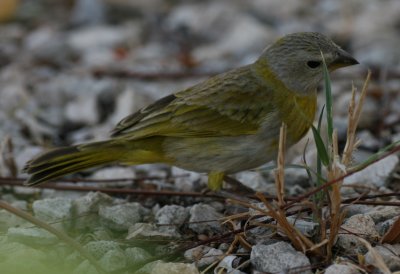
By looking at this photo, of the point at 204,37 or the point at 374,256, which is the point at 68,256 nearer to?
the point at 374,256

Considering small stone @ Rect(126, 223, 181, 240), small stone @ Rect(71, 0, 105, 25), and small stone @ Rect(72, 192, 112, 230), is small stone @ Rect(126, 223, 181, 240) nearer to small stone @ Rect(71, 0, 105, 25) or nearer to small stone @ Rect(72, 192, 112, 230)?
small stone @ Rect(72, 192, 112, 230)

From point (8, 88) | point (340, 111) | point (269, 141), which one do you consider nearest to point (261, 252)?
point (269, 141)

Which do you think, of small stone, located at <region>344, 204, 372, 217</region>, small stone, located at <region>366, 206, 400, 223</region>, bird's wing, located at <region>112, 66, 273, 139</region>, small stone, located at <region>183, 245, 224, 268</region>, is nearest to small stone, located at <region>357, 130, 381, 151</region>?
bird's wing, located at <region>112, 66, 273, 139</region>

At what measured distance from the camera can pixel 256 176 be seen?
429cm

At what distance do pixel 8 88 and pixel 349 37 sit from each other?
3029 millimetres

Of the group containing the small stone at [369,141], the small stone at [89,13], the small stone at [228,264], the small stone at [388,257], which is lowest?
the small stone at [369,141]

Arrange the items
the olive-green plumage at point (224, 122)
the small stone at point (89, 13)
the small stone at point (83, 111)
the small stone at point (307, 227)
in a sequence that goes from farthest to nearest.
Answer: the small stone at point (89, 13), the small stone at point (83, 111), the olive-green plumage at point (224, 122), the small stone at point (307, 227)

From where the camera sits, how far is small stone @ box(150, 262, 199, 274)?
2.74 m

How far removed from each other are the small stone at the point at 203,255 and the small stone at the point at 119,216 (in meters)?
0.47

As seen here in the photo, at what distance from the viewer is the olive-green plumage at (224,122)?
152 inches

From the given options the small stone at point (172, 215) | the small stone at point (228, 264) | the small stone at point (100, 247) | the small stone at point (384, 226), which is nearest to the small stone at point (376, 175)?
the small stone at point (384, 226)

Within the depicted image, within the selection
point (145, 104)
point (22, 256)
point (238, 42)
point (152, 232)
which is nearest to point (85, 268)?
point (22, 256)

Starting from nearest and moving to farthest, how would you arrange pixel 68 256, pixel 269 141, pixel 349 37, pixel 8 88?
pixel 68 256 → pixel 269 141 → pixel 8 88 → pixel 349 37

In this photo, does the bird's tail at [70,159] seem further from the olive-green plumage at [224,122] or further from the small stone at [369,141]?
the small stone at [369,141]
